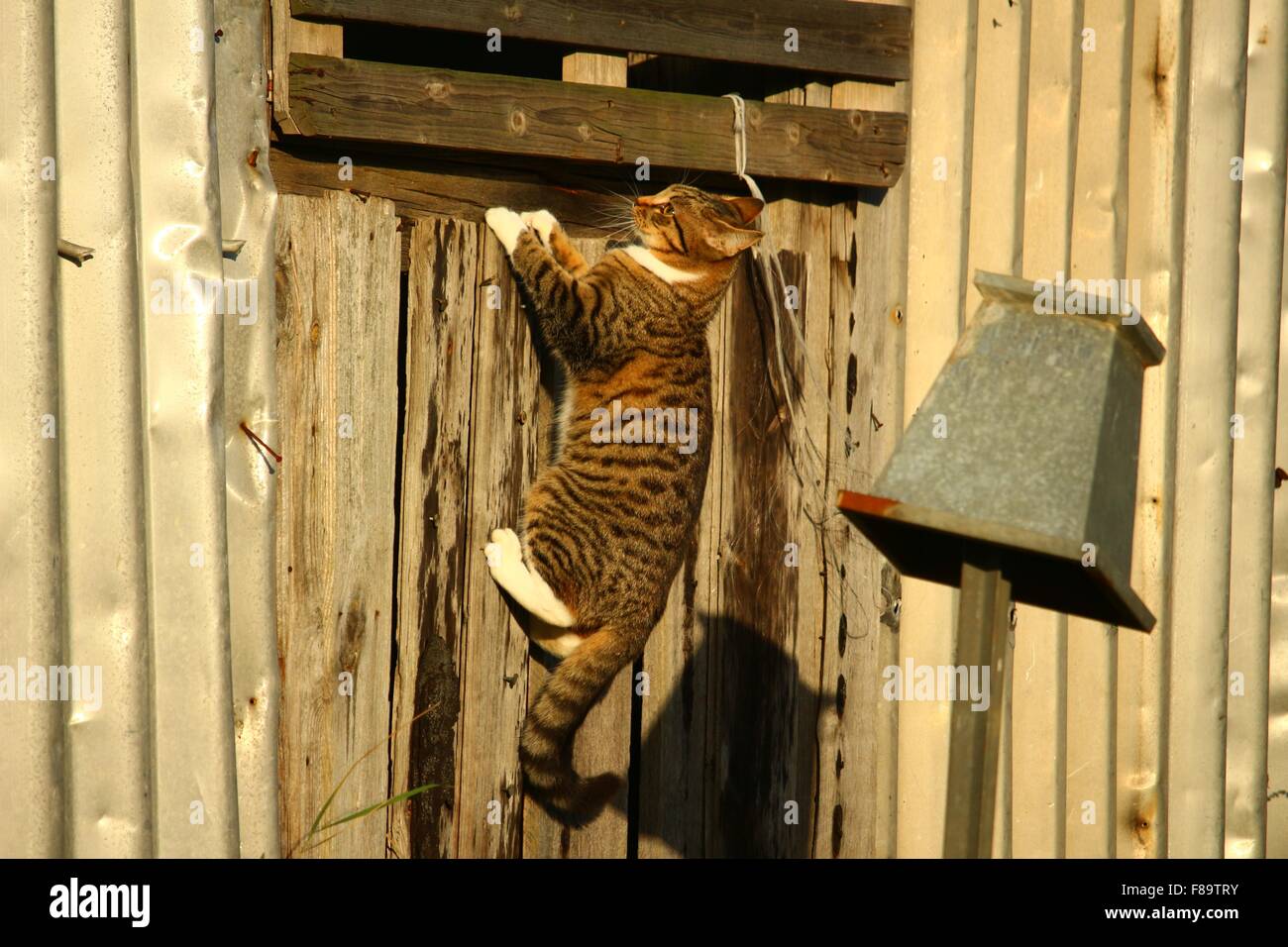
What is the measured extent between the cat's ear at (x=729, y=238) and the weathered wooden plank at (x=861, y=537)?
354 mm

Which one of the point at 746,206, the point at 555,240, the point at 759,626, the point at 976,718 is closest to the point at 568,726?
the point at 759,626

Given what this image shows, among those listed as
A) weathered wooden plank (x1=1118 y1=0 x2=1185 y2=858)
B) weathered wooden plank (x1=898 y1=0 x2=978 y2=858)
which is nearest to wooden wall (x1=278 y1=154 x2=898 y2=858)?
weathered wooden plank (x1=898 y1=0 x2=978 y2=858)

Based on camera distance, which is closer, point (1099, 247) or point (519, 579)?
point (519, 579)

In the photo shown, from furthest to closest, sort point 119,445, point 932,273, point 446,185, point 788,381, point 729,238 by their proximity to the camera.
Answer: point 932,273, point 788,381, point 729,238, point 446,185, point 119,445

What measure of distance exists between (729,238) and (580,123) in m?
0.59

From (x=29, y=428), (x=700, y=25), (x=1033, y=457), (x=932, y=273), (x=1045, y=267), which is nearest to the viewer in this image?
(x=1033, y=457)

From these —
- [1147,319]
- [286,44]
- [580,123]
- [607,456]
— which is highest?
[286,44]

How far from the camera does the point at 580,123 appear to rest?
363 centimetres

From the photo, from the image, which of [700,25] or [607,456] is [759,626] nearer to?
[607,456]

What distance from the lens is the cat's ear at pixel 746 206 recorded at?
3949 millimetres

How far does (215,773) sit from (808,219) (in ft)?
7.78

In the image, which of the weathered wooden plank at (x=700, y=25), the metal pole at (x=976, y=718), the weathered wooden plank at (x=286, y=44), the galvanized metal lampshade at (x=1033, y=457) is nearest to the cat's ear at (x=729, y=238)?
the weathered wooden plank at (x=700, y=25)

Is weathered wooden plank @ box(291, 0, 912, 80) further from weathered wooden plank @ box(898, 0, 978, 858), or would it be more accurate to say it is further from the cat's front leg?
the cat's front leg

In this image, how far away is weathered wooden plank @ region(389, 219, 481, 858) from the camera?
3.46 meters
